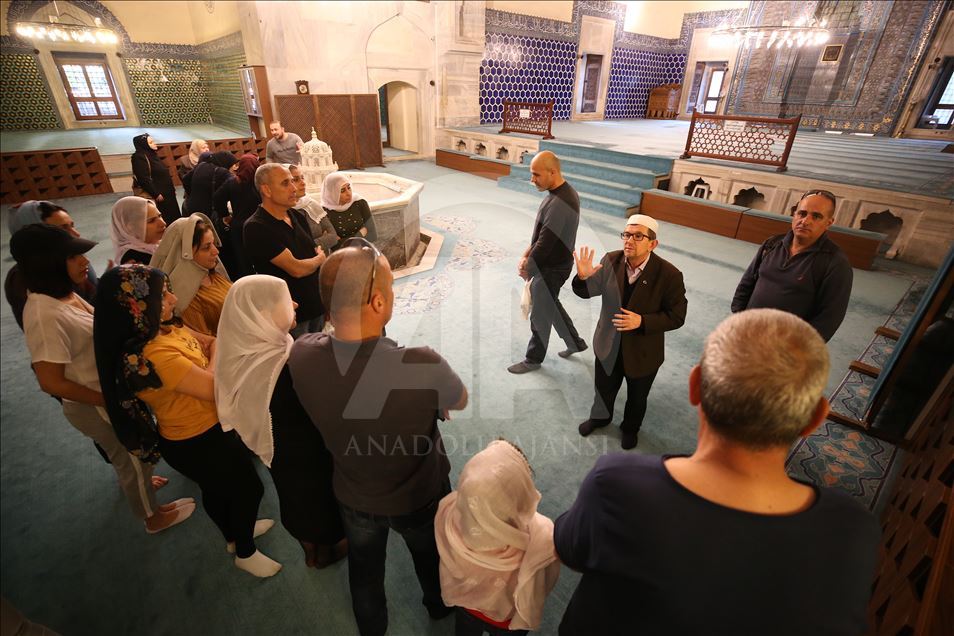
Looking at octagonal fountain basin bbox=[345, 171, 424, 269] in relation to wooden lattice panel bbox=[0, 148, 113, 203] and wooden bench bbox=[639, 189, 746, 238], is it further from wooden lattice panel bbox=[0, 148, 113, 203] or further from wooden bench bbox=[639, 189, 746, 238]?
wooden lattice panel bbox=[0, 148, 113, 203]

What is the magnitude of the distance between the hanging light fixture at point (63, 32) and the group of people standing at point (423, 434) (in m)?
10.9

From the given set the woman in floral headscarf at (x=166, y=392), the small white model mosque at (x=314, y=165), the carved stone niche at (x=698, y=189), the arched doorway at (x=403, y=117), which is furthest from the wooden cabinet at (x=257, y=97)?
the woman in floral headscarf at (x=166, y=392)

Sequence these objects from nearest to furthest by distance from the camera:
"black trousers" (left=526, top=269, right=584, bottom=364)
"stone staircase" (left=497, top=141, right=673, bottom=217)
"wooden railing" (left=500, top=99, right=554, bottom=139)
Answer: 1. "black trousers" (left=526, top=269, right=584, bottom=364)
2. "stone staircase" (left=497, top=141, right=673, bottom=217)
3. "wooden railing" (left=500, top=99, right=554, bottom=139)

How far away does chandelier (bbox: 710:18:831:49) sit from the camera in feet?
36.1

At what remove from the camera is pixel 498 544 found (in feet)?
4.04

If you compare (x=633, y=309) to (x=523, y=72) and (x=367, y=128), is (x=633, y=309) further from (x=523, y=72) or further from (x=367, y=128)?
(x=523, y=72)

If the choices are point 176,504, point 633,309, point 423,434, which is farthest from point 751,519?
point 176,504

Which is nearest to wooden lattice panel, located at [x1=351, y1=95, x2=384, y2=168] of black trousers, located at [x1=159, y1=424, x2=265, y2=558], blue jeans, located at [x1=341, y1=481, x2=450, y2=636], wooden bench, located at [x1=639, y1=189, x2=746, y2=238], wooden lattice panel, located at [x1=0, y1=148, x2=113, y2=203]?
wooden lattice panel, located at [x1=0, y1=148, x2=113, y2=203]

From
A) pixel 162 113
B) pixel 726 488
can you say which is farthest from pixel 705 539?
pixel 162 113

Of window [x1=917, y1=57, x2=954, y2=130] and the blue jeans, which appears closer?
the blue jeans

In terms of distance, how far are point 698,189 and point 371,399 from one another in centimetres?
787

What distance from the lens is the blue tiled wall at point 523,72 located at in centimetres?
1194

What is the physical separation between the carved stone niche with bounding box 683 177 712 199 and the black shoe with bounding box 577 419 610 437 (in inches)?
239

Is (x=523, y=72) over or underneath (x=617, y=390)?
over
